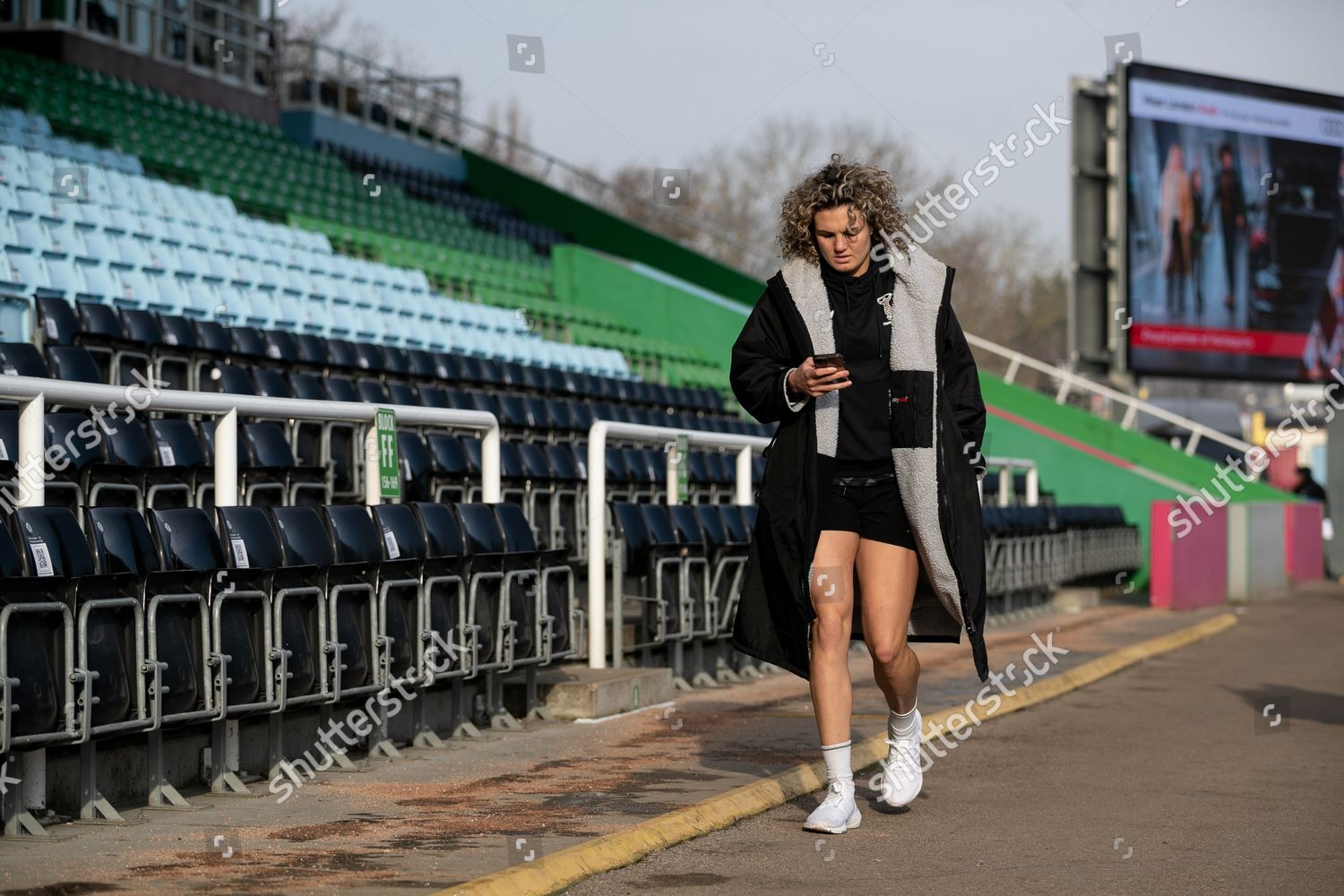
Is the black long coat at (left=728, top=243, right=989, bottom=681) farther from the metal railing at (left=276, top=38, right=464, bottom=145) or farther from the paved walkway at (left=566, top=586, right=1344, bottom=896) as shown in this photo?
the metal railing at (left=276, top=38, right=464, bottom=145)

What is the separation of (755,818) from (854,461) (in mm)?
1283

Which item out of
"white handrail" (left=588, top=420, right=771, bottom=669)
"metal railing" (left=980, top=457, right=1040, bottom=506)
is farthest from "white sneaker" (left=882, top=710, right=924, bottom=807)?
"metal railing" (left=980, top=457, right=1040, bottom=506)

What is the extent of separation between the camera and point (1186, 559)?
62.5 ft

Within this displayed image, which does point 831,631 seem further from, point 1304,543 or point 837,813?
point 1304,543

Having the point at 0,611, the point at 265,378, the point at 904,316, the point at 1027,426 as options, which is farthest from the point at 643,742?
the point at 1027,426

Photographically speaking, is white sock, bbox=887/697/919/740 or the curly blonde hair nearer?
the curly blonde hair

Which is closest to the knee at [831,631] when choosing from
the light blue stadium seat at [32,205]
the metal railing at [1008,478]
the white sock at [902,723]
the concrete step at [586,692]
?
the white sock at [902,723]

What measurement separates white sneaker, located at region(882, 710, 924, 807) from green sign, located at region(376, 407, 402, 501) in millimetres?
2650

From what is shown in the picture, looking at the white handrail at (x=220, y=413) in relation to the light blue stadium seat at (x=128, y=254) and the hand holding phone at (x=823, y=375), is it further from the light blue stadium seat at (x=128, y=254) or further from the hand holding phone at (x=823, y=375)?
the light blue stadium seat at (x=128, y=254)

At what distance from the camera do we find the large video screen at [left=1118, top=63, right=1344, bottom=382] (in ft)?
76.7

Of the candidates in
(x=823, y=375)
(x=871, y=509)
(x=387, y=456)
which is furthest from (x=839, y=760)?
(x=387, y=456)

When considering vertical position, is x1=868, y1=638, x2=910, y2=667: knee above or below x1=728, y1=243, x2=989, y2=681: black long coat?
below

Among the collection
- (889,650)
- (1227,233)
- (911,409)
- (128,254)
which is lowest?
(889,650)

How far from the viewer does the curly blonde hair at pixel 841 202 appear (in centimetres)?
556
